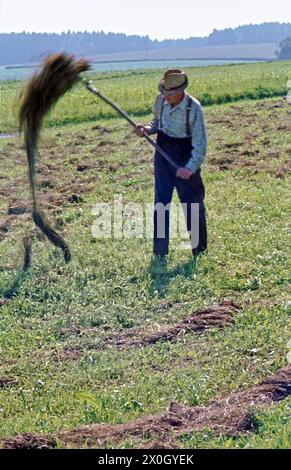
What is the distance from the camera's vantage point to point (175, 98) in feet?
22.4

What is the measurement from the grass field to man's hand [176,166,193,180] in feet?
2.52

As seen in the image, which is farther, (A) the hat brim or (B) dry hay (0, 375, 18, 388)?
(A) the hat brim

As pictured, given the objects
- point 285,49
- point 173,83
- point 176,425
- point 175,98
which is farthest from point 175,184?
point 285,49

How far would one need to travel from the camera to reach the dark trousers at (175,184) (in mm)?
7043

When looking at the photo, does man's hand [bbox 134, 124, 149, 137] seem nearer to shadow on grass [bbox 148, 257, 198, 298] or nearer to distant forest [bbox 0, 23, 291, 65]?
shadow on grass [bbox 148, 257, 198, 298]

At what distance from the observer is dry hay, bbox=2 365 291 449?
3855mm

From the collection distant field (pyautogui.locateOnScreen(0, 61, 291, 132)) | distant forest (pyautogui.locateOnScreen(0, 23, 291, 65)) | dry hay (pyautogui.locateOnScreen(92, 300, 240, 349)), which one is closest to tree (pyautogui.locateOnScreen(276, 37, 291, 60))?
distant forest (pyautogui.locateOnScreen(0, 23, 291, 65))

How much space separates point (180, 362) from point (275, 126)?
11.7 metres

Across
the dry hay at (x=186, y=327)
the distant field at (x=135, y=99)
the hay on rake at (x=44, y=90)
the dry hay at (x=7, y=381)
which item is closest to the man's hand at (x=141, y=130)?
the hay on rake at (x=44, y=90)

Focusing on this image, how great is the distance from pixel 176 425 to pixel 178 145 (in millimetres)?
3477

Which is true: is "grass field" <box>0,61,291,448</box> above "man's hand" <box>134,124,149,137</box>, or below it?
below

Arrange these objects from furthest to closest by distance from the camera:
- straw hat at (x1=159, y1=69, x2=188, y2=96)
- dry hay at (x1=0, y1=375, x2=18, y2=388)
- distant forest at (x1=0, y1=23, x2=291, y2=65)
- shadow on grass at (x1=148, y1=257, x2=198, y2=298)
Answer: distant forest at (x1=0, y1=23, x2=291, y2=65) → straw hat at (x1=159, y1=69, x2=188, y2=96) → shadow on grass at (x1=148, y1=257, x2=198, y2=298) → dry hay at (x1=0, y1=375, x2=18, y2=388)

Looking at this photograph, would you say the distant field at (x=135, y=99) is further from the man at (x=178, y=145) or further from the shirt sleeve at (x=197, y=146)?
the shirt sleeve at (x=197, y=146)

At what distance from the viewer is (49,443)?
3852 millimetres
